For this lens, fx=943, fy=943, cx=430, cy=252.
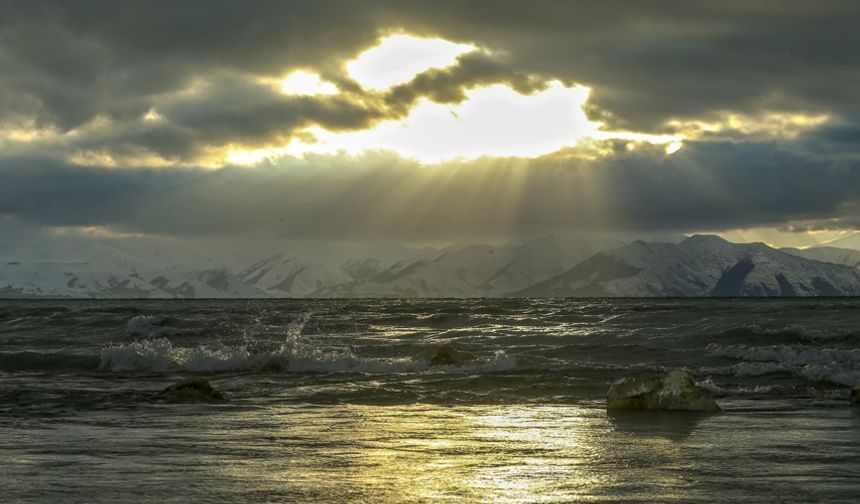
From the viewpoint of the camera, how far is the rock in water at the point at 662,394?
62.3ft

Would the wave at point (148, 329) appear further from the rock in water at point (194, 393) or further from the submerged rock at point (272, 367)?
the rock in water at point (194, 393)

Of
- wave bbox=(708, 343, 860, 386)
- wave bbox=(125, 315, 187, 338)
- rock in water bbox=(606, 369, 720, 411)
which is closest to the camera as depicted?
rock in water bbox=(606, 369, 720, 411)

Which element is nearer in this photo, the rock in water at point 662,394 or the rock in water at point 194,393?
the rock in water at point 662,394

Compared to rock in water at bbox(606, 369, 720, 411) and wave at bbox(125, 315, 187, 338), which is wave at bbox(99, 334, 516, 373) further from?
wave at bbox(125, 315, 187, 338)

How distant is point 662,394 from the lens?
62.8 feet

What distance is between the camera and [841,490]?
32.5 feet

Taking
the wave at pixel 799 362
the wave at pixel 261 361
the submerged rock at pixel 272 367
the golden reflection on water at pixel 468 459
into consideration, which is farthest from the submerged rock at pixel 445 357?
the golden reflection on water at pixel 468 459

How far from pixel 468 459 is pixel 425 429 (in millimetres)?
3783

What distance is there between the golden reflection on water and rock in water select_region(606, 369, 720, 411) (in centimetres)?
126

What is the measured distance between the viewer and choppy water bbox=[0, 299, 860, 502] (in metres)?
10.1

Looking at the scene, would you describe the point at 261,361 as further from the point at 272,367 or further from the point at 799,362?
the point at 799,362

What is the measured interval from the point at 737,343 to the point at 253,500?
34.5 m

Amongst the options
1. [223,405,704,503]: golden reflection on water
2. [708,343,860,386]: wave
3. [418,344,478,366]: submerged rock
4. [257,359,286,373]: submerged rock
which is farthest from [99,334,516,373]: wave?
[223,405,704,503]: golden reflection on water

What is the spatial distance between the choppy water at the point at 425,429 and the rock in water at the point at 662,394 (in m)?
0.59
